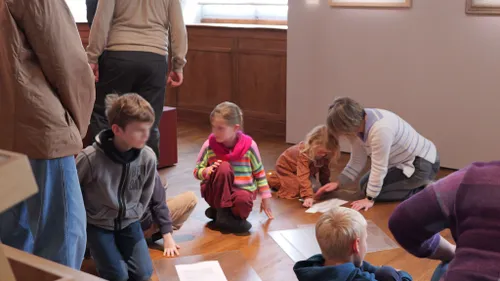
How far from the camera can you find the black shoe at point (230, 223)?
3.48 m

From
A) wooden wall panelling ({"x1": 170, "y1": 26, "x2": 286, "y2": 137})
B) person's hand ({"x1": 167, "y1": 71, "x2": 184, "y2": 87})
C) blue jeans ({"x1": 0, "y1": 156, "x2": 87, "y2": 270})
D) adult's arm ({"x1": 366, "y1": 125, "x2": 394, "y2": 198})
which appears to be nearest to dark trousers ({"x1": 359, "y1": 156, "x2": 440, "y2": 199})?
adult's arm ({"x1": 366, "y1": 125, "x2": 394, "y2": 198})

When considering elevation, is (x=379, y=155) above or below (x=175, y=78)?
below

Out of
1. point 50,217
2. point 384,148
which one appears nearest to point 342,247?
point 50,217

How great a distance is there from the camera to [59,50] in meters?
2.04

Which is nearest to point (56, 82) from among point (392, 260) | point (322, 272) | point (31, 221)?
point (31, 221)

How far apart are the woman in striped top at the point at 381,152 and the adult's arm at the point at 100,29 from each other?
1267mm

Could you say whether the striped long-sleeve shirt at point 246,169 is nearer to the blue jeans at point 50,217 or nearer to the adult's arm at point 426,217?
the blue jeans at point 50,217

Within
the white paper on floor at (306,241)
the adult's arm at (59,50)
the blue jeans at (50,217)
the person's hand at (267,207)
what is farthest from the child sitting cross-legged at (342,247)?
the person's hand at (267,207)

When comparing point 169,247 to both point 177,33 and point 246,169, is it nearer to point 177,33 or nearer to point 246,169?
point 246,169

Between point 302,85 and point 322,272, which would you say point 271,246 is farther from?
point 302,85

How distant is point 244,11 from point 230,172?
3.32 m

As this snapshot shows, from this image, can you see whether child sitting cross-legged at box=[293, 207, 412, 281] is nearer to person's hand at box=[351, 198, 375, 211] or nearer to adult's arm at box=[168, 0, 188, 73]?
person's hand at box=[351, 198, 375, 211]

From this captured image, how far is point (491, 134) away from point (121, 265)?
2.74 meters

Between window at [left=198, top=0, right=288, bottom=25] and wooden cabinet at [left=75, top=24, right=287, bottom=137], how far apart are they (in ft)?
1.41
